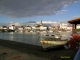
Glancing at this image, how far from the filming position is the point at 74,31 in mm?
23641

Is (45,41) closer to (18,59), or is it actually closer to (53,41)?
(53,41)

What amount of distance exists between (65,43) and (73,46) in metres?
2.67

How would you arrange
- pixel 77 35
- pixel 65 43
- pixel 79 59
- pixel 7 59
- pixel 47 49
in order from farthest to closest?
pixel 65 43, pixel 47 49, pixel 77 35, pixel 7 59, pixel 79 59

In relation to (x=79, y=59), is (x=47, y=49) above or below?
below

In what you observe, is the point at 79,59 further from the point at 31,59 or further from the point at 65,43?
the point at 65,43

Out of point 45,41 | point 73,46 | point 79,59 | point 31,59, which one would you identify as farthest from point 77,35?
point 79,59

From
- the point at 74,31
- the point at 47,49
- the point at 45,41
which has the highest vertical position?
the point at 74,31

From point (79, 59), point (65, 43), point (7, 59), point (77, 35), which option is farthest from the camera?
point (65, 43)

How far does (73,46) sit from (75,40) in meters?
1.83

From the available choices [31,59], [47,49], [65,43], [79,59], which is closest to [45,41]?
[47,49]

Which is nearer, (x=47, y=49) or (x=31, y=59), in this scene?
(x=31, y=59)

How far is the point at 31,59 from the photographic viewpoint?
50.5 feet

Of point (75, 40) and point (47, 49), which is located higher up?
point (75, 40)

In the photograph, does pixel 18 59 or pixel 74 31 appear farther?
pixel 74 31
